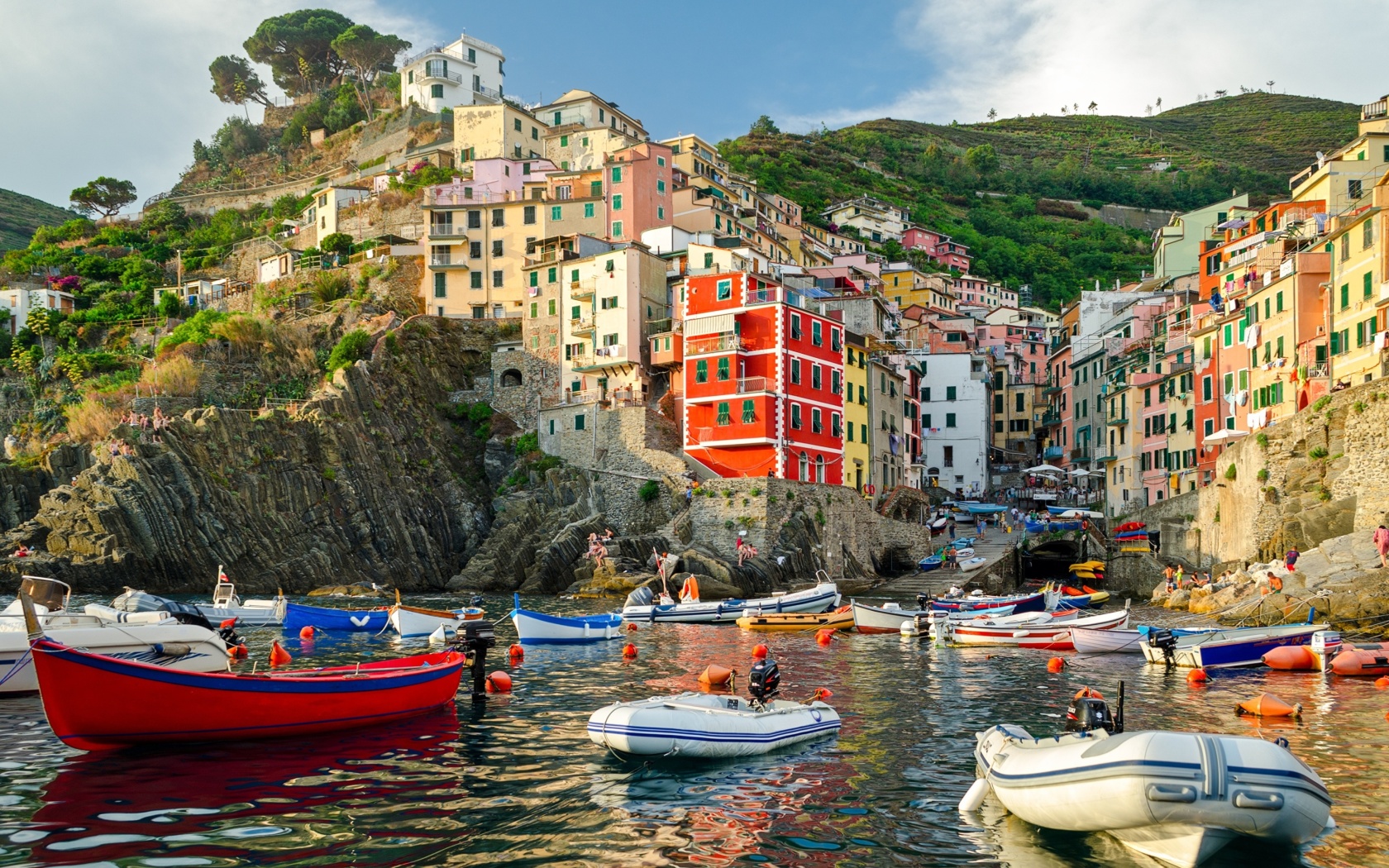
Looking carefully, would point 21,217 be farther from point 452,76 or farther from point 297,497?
point 297,497

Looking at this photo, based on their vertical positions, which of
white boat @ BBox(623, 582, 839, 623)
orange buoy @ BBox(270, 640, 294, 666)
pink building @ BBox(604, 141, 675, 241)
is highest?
pink building @ BBox(604, 141, 675, 241)

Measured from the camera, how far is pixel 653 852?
12906mm

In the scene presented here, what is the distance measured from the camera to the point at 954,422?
309 ft

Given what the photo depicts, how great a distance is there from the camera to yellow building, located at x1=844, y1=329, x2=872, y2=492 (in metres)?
70.4

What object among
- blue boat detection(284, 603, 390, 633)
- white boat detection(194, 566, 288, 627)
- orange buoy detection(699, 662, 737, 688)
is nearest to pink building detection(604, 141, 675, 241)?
white boat detection(194, 566, 288, 627)

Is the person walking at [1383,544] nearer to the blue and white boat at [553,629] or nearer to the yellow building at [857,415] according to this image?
the blue and white boat at [553,629]

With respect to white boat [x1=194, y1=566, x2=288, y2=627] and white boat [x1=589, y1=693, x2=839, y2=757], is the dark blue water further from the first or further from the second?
white boat [x1=194, y1=566, x2=288, y2=627]

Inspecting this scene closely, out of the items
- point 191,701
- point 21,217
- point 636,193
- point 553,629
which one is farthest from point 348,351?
point 21,217

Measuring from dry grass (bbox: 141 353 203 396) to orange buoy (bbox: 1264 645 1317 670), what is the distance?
223ft

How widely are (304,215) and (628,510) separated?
2144 inches

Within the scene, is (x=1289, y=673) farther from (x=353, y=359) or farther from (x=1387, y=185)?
(x=353, y=359)

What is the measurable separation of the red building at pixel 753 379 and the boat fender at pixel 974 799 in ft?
155

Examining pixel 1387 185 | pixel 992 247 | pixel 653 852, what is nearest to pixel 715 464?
pixel 1387 185

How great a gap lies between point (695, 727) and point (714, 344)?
155 ft
